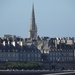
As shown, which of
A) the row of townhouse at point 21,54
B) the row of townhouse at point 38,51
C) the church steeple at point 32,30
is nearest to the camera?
the row of townhouse at point 21,54

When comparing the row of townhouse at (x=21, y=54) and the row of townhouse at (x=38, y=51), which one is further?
the row of townhouse at (x=38, y=51)

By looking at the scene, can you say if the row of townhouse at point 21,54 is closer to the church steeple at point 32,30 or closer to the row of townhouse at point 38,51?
the row of townhouse at point 38,51

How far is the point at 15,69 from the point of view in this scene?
98.6m

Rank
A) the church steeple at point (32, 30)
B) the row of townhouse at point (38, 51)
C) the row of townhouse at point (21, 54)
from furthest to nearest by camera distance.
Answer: the church steeple at point (32, 30) < the row of townhouse at point (38, 51) < the row of townhouse at point (21, 54)

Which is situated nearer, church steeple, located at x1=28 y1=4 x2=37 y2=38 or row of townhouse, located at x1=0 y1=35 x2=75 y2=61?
row of townhouse, located at x1=0 y1=35 x2=75 y2=61

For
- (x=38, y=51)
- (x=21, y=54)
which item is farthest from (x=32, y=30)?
(x=21, y=54)

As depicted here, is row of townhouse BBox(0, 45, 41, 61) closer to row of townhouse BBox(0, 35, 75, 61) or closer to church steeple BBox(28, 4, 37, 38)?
row of townhouse BBox(0, 35, 75, 61)

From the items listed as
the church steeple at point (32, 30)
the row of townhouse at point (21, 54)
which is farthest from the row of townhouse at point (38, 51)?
the church steeple at point (32, 30)

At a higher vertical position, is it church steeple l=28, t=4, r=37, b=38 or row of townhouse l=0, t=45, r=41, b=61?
church steeple l=28, t=4, r=37, b=38

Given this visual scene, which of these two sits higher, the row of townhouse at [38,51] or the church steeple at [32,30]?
the church steeple at [32,30]

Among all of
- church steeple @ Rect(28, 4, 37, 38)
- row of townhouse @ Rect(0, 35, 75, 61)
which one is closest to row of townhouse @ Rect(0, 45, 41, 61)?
row of townhouse @ Rect(0, 35, 75, 61)

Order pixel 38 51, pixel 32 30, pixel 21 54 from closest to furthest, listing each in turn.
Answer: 1. pixel 21 54
2. pixel 38 51
3. pixel 32 30

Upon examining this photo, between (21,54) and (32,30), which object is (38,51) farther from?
(32,30)

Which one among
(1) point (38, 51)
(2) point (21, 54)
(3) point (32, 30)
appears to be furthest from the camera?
(3) point (32, 30)
